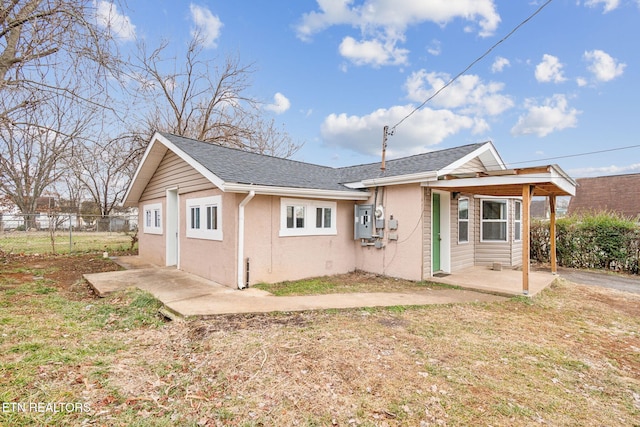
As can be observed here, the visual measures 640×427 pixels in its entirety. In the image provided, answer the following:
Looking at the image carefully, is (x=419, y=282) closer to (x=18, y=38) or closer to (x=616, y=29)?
(x=616, y=29)

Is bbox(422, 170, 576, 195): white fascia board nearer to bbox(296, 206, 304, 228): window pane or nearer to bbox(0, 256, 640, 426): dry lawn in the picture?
bbox(0, 256, 640, 426): dry lawn

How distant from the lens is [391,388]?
280 cm

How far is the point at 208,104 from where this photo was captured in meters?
17.1

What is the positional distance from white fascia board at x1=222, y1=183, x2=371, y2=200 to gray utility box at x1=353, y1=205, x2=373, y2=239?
35 centimetres

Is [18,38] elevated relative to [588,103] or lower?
lower

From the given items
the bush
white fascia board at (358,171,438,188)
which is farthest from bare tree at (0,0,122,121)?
the bush

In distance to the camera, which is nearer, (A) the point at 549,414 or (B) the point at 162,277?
(A) the point at 549,414

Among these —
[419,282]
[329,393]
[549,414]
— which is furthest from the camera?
[419,282]

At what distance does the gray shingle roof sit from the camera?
22.0ft

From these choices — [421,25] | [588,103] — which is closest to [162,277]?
[421,25]

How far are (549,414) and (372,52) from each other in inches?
427

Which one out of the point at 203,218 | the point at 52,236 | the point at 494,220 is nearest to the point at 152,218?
the point at 203,218

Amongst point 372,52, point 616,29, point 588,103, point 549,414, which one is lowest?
point 549,414

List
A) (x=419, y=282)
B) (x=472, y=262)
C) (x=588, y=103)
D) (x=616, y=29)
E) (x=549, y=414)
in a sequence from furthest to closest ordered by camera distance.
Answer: (x=588, y=103) → (x=472, y=262) → (x=616, y=29) → (x=419, y=282) → (x=549, y=414)
